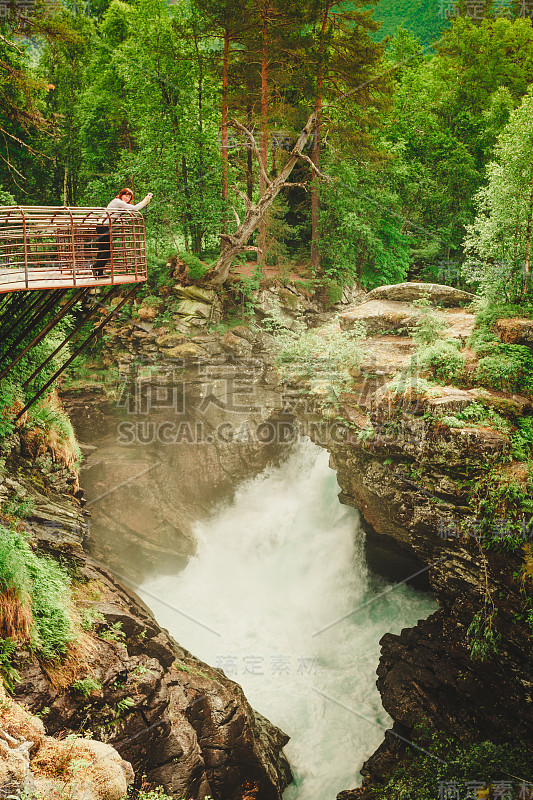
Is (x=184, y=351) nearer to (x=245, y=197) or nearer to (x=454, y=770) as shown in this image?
(x=245, y=197)

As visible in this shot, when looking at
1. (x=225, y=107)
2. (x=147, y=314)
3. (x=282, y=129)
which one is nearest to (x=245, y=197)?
(x=225, y=107)

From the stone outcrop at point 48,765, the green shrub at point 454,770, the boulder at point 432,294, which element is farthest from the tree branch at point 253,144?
the green shrub at point 454,770

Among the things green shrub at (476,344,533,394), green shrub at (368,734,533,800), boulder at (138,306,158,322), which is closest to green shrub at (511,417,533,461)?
green shrub at (476,344,533,394)

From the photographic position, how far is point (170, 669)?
28.8ft

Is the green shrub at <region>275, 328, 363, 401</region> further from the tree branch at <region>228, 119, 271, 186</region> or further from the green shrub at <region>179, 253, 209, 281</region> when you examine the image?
the tree branch at <region>228, 119, 271, 186</region>

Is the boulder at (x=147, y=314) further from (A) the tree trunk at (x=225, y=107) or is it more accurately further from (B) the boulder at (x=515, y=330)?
(B) the boulder at (x=515, y=330)

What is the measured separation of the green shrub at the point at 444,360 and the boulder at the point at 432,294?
3.57 metres

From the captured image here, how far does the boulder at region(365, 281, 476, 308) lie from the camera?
14867mm

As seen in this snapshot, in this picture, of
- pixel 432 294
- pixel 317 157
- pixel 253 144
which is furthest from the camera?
pixel 317 157

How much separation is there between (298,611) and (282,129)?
17.0 m

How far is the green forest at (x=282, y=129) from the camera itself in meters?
16.3

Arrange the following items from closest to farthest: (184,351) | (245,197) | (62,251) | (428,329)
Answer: (62,251), (428,329), (245,197), (184,351)

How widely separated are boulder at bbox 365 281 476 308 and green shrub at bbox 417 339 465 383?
3.57 metres

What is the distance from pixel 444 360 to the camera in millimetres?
11430
